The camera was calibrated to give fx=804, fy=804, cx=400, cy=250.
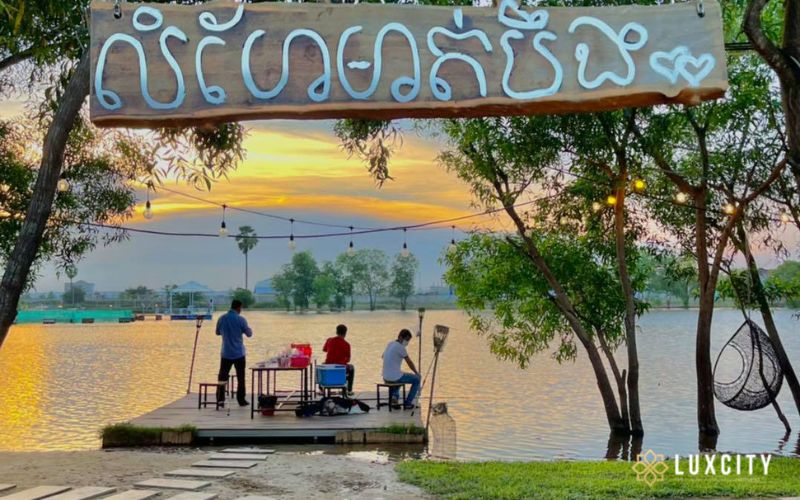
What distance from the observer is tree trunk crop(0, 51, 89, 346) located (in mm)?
4871

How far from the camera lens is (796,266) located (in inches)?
520

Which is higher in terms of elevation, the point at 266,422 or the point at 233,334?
the point at 233,334

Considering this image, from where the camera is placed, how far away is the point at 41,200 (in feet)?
16.3

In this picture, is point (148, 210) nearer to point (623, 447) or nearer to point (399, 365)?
point (399, 365)

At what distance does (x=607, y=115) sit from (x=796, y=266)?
16.7ft

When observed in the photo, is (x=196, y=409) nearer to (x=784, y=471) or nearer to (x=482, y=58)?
(x=784, y=471)

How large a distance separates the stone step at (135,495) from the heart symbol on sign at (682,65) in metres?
4.29

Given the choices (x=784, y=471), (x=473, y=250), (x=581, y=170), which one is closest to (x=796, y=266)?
(x=581, y=170)

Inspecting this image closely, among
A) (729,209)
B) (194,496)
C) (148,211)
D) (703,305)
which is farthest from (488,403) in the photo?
(194,496)

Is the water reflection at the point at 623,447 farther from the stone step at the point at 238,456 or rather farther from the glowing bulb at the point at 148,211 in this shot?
the glowing bulb at the point at 148,211

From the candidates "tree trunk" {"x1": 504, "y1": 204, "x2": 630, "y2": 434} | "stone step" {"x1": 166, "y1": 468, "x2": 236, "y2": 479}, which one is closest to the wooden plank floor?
"tree trunk" {"x1": 504, "y1": 204, "x2": 630, "y2": 434}

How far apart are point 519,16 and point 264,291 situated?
10901cm

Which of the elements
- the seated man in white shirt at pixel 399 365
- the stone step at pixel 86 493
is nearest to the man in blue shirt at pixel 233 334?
the seated man in white shirt at pixel 399 365

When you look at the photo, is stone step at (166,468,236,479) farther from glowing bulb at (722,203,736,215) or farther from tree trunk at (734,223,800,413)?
tree trunk at (734,223,800,413)
